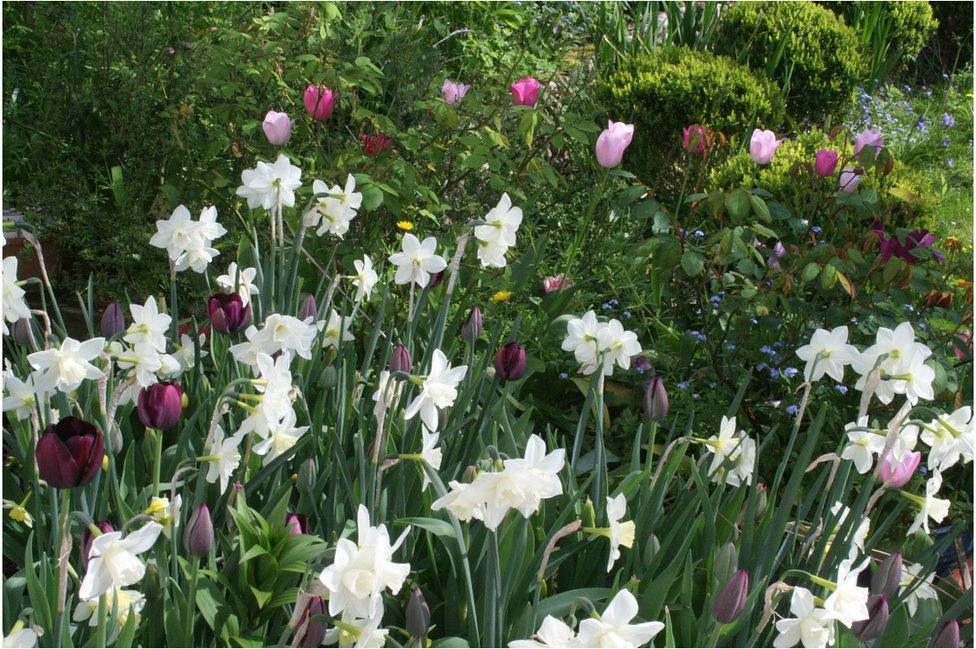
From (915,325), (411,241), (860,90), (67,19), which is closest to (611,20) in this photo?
(860,90)

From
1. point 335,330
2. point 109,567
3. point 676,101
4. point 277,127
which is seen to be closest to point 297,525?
point 109,567

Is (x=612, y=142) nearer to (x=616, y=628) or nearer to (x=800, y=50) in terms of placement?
(x=616, y=628)

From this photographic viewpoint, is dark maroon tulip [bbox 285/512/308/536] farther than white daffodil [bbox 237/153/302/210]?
No

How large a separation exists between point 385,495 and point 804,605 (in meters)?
0.66

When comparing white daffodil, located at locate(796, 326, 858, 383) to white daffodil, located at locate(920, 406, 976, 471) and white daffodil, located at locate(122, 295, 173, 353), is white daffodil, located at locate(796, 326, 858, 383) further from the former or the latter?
white daffodil, located at locate(122, 295, 173, 353)

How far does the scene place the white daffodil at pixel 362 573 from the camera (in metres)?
1.07

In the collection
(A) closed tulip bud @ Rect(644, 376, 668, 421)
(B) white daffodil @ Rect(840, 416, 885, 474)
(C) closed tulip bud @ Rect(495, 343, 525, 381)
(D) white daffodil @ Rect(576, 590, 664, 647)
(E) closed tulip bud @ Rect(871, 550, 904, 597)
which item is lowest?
(E) closed tulip bud @ Rect(871, 550, 904, 597)

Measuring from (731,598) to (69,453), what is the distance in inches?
31.2

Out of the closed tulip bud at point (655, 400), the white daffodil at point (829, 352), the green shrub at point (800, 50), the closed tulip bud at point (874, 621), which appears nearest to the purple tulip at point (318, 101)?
the closed tulip bud at point (655, 400)

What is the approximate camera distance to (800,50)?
516 centimetres

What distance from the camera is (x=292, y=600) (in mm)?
1405

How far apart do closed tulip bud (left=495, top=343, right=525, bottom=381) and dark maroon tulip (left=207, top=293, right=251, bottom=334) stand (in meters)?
0.45

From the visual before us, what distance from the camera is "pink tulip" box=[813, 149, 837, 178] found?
2604mm

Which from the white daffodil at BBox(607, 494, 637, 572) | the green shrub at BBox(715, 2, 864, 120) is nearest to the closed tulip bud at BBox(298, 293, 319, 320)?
the white daffodil at BBox(607, 494, 637, 572)
